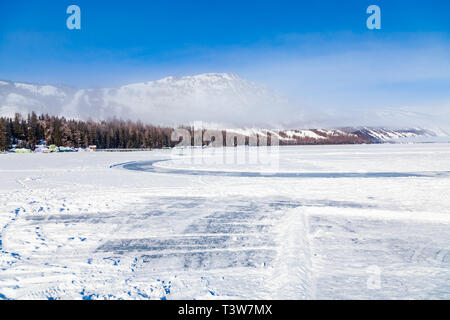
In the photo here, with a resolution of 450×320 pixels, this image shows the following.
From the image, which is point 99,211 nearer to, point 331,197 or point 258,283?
point 258,283

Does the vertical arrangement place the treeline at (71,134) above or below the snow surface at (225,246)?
above

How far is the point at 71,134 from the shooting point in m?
114

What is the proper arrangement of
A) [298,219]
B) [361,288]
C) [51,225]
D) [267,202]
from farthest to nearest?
[267,202] → [298,219] → [51,225] → [361,288]

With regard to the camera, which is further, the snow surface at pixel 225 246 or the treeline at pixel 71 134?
the treeline at pixel 71 134

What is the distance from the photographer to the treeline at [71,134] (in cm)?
10349

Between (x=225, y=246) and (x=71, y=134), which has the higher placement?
(x=71, y=134)

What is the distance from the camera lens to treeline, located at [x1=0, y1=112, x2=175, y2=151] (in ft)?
Answer: 340

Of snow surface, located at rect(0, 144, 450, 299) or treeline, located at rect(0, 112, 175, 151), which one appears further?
treeline, located at rect(0, 112, 175, 151)

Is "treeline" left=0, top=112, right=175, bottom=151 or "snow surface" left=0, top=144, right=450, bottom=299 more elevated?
"treeline" left=0, top=112, right=175, bottom=151

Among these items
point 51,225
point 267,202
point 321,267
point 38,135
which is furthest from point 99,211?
point 38,135

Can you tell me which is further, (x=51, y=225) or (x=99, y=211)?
(x=99, y=211)

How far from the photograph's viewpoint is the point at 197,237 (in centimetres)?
643

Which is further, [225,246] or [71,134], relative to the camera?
[71,134]
